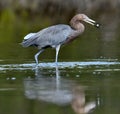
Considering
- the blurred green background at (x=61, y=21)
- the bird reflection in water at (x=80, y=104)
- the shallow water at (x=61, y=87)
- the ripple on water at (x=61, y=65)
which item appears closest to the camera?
the bird reflection in water at (x=80, y=104)

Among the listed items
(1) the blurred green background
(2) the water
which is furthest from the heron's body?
(1) the blurred green background

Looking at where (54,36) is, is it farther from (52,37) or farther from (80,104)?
(80,104)

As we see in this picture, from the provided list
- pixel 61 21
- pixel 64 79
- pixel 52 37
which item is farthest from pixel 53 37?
pixel 61 21

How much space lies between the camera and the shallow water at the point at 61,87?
11.4 meters

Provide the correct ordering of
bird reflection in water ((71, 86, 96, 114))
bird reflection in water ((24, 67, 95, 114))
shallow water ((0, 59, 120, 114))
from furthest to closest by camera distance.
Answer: bird reflection in water ((24, 67, 95, 114)) < shallow water ((0, 59, 120, 114)) < bird reflection in water ((71, 86, 96, 114))

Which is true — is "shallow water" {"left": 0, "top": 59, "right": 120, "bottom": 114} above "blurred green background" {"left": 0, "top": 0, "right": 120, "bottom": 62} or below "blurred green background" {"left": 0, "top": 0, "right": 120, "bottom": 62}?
below

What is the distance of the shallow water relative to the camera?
11398mm

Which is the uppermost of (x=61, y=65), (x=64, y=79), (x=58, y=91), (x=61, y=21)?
(x=61, y=21)

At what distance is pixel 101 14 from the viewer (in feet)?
132

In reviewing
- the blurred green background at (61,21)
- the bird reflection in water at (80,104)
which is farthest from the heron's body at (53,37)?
the bird reflection in water at (80,104)

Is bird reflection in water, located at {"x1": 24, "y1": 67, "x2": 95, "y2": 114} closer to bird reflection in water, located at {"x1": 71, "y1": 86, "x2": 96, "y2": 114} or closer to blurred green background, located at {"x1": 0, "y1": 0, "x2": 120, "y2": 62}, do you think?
bird reflection in water, located at {"x1": 71, "y1": 86, "x2": 96, "y2": 114}

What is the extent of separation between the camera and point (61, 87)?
13.4 metres

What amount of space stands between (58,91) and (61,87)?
1.73ft

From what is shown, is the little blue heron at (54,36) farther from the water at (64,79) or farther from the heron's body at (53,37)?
the water at (64,79)
